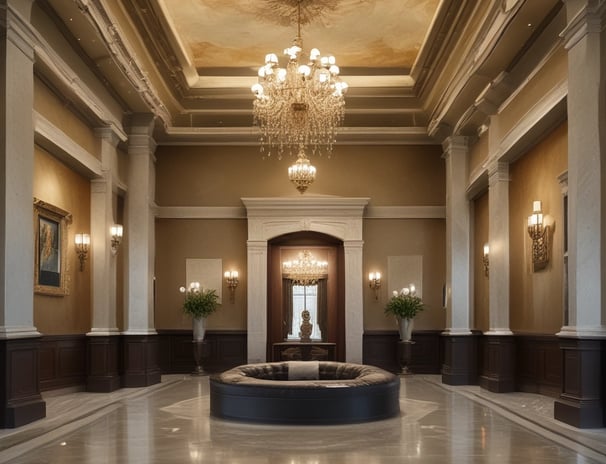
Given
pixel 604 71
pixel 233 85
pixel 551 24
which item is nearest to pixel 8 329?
pixel 604 71

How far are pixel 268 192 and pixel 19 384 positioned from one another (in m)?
9.21

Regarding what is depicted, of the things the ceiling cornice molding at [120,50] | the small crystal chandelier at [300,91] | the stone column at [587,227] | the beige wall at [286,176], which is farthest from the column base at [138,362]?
the stone column at [587,227]

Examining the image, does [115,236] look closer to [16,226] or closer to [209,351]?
[209,351]

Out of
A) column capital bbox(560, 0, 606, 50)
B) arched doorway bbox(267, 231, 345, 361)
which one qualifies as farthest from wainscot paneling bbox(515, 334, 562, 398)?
arched doorway bbox(267, 231, 345, 361)

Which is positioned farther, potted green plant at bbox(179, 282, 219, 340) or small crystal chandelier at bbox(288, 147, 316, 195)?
potted green plant at bbox(179, 282, 219, 340)

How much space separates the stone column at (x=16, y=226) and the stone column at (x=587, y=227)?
5716 millimetres

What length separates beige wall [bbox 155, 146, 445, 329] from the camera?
664 inches

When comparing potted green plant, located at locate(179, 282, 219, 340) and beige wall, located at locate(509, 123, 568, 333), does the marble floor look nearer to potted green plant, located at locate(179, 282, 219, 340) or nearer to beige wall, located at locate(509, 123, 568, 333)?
beige wall, located at locate(509, 123, 568, 333)

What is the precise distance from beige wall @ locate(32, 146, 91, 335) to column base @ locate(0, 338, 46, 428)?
2526 millimetres

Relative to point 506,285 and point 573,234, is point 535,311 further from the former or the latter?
point 573,234

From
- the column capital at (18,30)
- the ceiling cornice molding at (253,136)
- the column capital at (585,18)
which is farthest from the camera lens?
the ceiling cornice molding at (253,136)

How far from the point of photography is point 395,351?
54.3 ft

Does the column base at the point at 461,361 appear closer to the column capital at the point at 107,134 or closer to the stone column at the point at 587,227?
the stone column at the point at 587,227

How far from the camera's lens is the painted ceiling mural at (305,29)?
40.4ft
